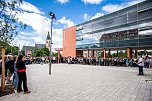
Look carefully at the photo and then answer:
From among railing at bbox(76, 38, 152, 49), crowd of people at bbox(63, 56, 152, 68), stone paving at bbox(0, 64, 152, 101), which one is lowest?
stone paving at bbox(0, 64, 152, 101)

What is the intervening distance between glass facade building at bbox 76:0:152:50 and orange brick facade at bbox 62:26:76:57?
8.34m

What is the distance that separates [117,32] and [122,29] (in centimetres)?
244

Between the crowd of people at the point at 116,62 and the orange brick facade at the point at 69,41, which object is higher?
the orange brick facade at the point at 69,41

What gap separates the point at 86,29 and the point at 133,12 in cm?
2631

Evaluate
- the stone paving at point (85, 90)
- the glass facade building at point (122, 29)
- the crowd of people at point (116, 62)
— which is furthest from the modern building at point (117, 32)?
the stone paving at point (85, 90)

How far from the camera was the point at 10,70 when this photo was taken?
1215cm

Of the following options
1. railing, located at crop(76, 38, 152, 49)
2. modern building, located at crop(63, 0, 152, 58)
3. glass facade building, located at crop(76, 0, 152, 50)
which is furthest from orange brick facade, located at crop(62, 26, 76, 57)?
railing, located at crop(76, 38, 152, 49)

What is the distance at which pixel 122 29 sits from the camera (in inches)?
2084

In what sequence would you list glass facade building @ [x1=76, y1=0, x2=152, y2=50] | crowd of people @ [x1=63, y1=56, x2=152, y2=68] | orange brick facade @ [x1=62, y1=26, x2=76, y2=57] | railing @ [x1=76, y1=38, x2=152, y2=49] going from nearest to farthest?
crowd of people @ [x1=63, y1=56, x2=152, y2=68], glass facade building @ [x1=76, y1=0, x2=152, y2=50], railing @ [x1=76, y1=38, x2=152, y2=49], orange brick facade @ [x1=62, y1=26, x2=76, y2=57]

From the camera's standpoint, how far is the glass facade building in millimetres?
45206

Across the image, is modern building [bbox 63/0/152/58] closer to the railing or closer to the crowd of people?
the railing

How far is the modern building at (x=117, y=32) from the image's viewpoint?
4556cm

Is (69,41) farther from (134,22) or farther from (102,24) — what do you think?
(134,22)

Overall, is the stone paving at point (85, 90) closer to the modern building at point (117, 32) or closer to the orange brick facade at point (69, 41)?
the modern building at point (117, 32)
